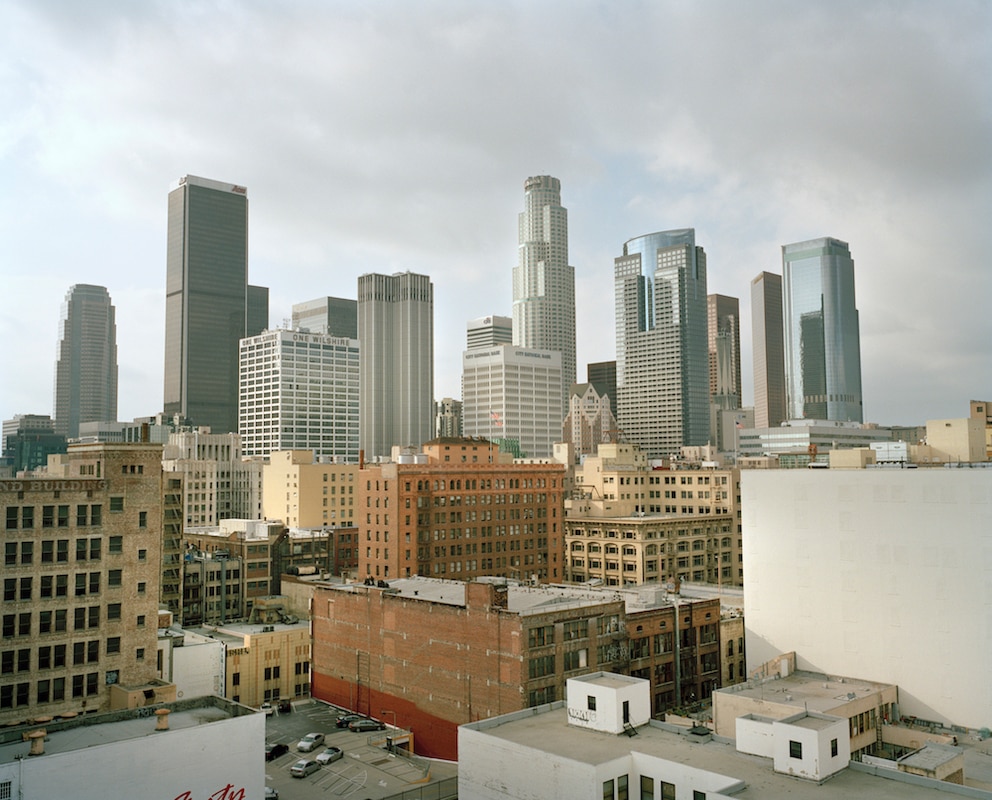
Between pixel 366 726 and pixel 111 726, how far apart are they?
35.6 metres

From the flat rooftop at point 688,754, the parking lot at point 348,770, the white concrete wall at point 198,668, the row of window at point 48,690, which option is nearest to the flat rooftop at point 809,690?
the flat rooftop at point 688,754

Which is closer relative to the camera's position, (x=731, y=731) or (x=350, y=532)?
(x=731, y=731)

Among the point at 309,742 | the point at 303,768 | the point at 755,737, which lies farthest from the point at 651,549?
the point at 755,737

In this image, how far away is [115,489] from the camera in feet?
259

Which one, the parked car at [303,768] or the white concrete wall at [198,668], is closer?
the parked car at [303,768]

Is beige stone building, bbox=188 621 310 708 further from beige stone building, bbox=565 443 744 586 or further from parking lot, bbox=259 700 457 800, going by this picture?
beige stone building, bbox=565 443 744 586

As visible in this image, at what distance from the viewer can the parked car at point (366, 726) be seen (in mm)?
90062

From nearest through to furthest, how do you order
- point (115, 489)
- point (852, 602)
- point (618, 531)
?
point (115, 489) → point (852, 602) → point (618, 531)

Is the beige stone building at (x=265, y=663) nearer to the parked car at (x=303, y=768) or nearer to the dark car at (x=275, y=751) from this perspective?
the dark car at (x=275, y=751)

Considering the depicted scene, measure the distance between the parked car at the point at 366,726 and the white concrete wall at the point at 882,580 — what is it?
41.4 metres

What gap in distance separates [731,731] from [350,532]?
11025cm

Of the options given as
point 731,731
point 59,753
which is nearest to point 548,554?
point 731,731

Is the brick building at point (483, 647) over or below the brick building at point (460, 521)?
below

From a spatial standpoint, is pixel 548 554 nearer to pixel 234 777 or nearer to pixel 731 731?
pixel 731 731
